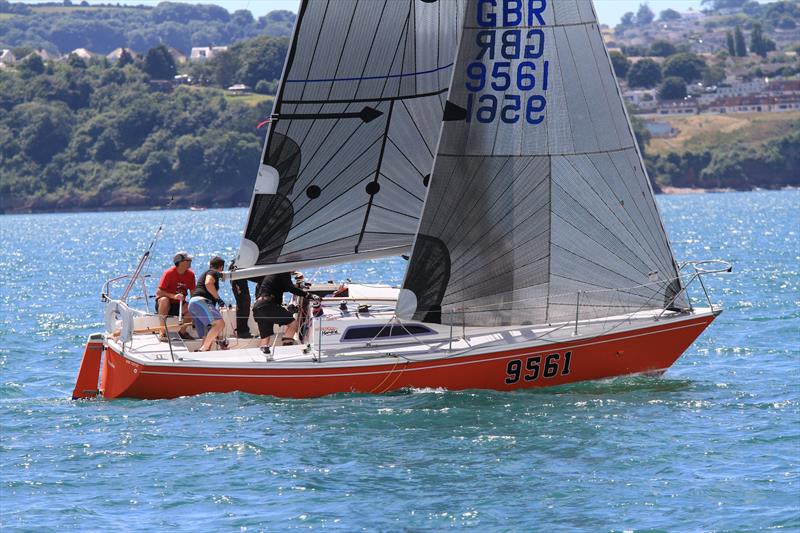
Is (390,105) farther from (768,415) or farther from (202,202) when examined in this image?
(202,202)

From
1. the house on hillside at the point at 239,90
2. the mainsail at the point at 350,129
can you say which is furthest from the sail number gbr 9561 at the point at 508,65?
A: the house on hillside at the point at 239,90

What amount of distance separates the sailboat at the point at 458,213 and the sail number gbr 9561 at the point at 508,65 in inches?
0.7

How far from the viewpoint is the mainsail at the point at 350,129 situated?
17844 mm

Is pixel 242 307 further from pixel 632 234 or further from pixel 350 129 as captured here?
pixel 632 234

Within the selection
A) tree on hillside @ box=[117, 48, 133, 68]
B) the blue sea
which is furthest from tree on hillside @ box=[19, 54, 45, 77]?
the blue sea

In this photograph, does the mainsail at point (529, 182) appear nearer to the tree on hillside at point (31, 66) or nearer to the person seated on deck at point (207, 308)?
the person seated on deck at point (207, 308)

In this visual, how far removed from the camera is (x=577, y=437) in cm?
1528

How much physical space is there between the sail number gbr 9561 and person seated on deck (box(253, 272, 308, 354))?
10.5 ft

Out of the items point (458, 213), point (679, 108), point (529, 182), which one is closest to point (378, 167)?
point (458, 213)

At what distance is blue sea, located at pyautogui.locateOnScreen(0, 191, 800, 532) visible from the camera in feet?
41.8

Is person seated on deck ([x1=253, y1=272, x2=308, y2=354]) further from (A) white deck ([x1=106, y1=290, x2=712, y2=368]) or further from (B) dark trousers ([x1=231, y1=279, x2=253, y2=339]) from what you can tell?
(B) dark trousers ([x1=231, y1=279, x2=253, y2=339])

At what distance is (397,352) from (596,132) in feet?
12.4

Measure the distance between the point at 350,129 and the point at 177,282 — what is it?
10.3ft

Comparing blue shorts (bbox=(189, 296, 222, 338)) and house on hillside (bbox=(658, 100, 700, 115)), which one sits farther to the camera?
house on hillside (bbox=(658, 100, 700, 115))
